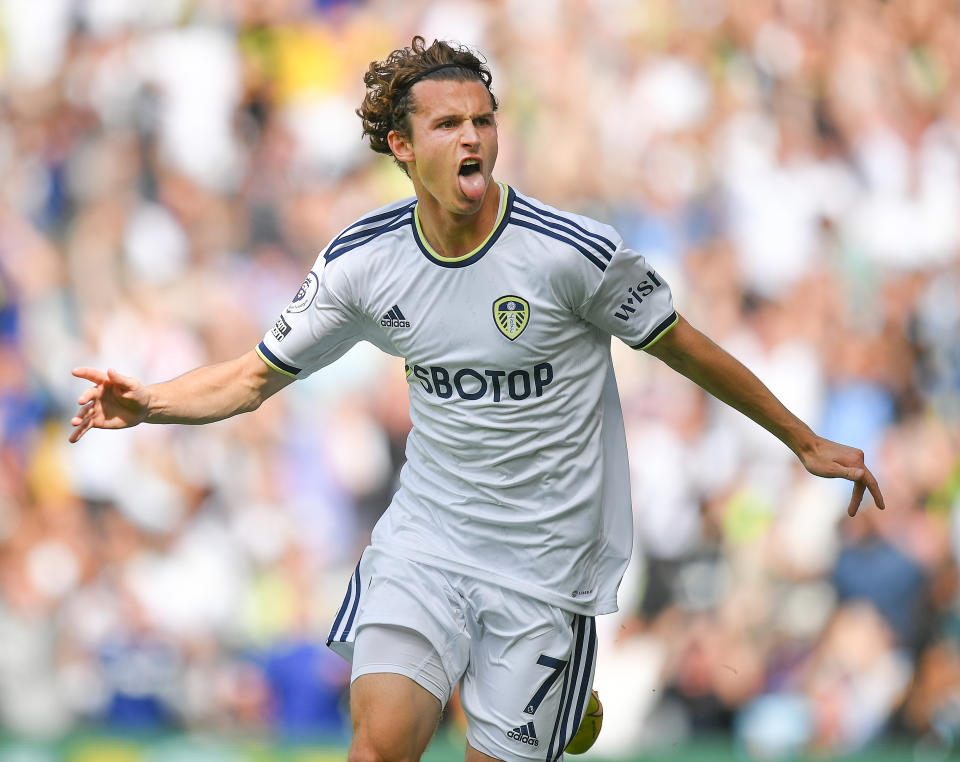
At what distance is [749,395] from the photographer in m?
4.17


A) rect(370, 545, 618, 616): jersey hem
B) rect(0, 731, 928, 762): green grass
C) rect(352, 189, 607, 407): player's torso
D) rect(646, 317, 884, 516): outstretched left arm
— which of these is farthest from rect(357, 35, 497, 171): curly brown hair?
rect(0, 731, 928, 762): green grass

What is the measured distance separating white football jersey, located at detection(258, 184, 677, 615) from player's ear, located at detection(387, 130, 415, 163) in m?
0.18

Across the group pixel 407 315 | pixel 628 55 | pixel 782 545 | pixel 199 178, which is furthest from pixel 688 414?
pixel 407 315

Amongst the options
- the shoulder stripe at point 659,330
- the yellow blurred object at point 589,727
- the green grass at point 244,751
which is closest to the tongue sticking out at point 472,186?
the shoulder stripe at point 659,330

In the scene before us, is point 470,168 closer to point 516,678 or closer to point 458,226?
point 458,226

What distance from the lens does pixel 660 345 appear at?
4.16 m

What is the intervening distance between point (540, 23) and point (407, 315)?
4.76 meters

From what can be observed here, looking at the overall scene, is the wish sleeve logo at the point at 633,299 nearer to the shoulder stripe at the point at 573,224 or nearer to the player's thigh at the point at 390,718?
the shoulder stripe at the point at 573,224

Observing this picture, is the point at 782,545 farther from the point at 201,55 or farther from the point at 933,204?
the point at 201,55

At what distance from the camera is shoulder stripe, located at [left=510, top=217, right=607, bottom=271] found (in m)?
4.00

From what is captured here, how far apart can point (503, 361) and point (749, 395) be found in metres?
0.79

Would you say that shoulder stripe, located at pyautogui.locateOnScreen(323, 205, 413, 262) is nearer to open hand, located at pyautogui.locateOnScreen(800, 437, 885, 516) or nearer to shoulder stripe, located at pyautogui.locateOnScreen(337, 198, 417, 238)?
Result: shoulder stripe, located at pyautogui.locateOnScreen(337, 198, 417, 238)

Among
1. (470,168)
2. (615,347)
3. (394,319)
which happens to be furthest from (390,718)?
(615,347)

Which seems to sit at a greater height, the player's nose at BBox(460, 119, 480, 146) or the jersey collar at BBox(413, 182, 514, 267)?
the player's nose at BBox(460, 119, 480, 146)
